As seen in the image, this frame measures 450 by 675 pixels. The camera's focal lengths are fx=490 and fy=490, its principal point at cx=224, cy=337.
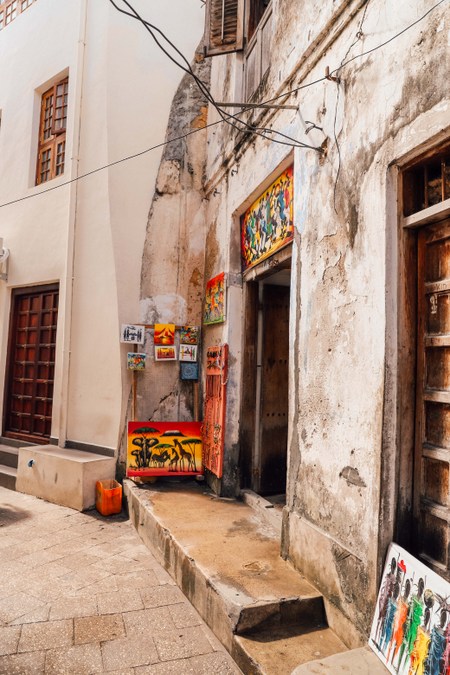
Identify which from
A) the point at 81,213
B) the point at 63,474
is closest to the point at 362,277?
the point at 63,474

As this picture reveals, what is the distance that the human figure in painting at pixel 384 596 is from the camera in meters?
2.63

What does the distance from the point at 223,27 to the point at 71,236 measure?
11.4ft

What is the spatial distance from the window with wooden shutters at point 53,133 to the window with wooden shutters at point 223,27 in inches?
132

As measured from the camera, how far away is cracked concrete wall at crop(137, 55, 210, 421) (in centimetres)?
684

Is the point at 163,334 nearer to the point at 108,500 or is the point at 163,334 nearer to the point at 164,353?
the point at 164,353

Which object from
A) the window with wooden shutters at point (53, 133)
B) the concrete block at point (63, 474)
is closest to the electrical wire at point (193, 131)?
the window with wooden shutters at point (53, 133)

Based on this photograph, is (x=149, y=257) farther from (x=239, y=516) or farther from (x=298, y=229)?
(x=239, y=516)

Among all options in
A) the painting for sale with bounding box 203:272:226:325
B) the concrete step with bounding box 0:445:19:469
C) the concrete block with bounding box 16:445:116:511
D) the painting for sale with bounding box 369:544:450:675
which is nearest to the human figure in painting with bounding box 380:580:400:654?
the painting for sale with bounding box 369:544:450:675

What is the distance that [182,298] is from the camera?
708 centimetres

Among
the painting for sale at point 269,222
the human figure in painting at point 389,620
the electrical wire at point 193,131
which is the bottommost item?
the human figure in painting at point 389,620

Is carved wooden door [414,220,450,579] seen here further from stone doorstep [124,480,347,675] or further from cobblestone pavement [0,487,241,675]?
cobblestone pavement [0,487,241,675]

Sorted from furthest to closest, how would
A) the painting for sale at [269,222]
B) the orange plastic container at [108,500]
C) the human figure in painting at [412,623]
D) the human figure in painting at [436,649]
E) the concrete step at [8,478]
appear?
the concrete step at [8,478] → the orange plastic container at [108,500] → the painting for sale at [269,222] → the human figure in painting at [412,623] → the human figure in painting at [436,649]

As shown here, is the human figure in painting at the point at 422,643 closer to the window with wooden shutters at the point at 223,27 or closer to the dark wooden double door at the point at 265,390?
the dark wooden double door at the point at 265,390

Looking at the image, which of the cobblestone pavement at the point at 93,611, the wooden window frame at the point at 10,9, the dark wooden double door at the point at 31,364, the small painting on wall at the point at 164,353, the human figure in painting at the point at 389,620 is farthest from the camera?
the wooden window frame at the point at 10,9
